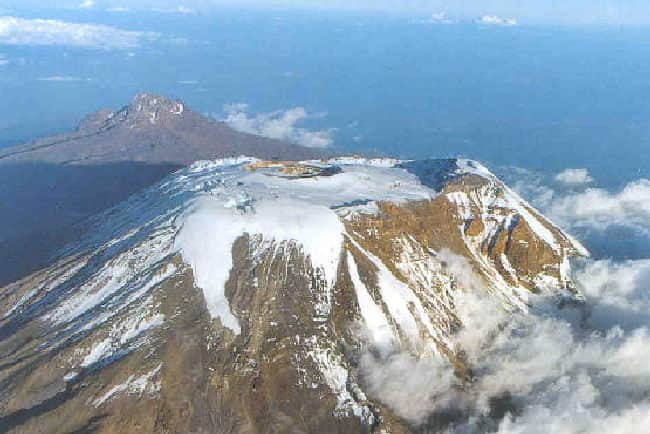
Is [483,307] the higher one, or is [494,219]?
[494,219]

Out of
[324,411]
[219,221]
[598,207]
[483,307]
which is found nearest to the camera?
[324,411]

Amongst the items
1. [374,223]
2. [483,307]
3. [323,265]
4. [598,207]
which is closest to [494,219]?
[483,307]

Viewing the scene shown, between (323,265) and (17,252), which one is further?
(17,252)

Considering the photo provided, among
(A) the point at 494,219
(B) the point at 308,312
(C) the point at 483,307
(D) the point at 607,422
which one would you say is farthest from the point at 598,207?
(B) the point at 308,312

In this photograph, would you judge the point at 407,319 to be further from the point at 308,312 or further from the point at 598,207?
the point at 598,207

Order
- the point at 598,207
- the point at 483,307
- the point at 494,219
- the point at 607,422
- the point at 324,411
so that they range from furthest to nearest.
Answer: the point at 598,207
the point at 494,219
the point at 483,307
the point at 607,422
the point at 324,411

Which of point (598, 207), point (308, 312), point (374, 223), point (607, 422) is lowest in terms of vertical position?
point (598, 207)
